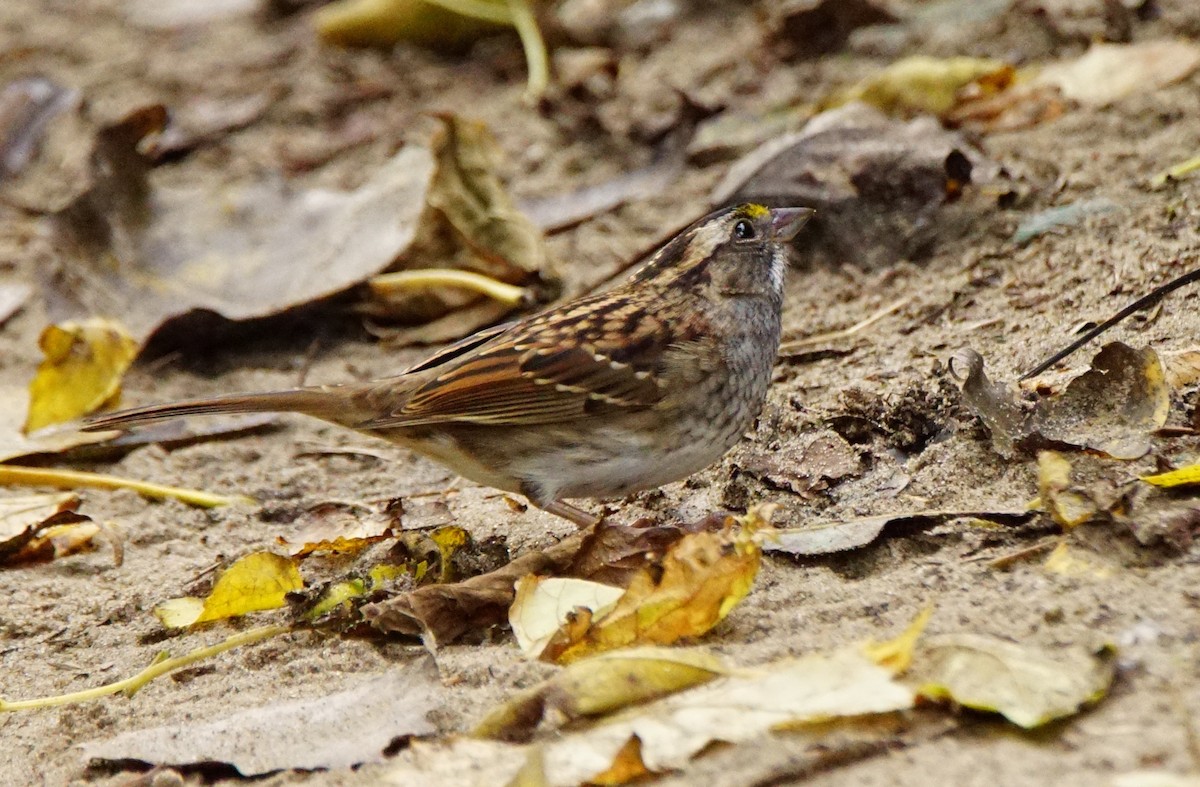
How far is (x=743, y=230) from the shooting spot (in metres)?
3.81

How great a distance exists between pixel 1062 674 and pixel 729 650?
0.61m

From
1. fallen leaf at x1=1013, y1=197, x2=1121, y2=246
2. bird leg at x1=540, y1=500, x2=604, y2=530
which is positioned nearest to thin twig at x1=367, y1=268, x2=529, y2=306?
bird leg at x1=540, y1=500, x2=604, y2=530

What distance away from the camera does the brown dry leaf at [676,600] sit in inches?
100

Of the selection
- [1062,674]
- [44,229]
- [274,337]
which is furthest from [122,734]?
[44,229]

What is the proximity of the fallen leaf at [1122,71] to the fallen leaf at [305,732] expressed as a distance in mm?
3262

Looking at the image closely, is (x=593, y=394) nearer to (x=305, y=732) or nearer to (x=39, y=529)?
(x=305, y=732)

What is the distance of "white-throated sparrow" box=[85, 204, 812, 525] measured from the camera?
340cm

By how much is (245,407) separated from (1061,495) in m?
1.93

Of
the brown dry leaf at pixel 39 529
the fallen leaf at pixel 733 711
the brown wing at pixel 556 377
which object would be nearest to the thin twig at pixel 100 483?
Result: the brown dry leaf at pixel 39 529

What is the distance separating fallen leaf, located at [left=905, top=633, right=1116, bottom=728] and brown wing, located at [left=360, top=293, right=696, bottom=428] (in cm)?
134

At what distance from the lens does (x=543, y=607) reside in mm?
2777

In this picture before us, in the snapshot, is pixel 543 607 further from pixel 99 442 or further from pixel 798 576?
pixel 99 442

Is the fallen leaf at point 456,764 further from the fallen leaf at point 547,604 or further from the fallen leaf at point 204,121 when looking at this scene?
the fallen leaf at point 204,121

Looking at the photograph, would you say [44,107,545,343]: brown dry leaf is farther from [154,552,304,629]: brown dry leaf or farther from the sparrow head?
[154,552,304,629]: brown dry leaf
